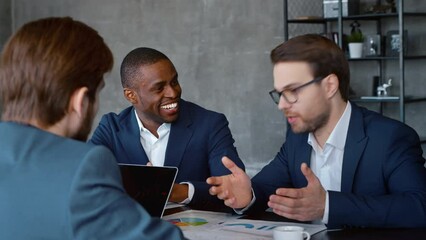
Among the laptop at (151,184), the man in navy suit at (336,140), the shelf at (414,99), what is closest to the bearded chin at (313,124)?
the man in navy suit at (336,140)

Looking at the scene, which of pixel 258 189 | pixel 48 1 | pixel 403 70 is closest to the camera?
pixel 258 189

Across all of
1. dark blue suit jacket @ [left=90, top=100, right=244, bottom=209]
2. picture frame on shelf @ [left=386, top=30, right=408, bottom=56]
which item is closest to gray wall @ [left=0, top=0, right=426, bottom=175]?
picture frame on shelf @ [left=386, top=30, right=408, bottom=56]

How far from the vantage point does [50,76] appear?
1.42 metres

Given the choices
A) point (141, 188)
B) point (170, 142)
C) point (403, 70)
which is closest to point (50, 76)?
point (141, 188)

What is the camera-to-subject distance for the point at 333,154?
8.84 feet

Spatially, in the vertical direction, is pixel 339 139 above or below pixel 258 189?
above

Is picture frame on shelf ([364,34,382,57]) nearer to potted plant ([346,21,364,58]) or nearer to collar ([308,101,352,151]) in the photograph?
potted plant ([346,21,364,58])

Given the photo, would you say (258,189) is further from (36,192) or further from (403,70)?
(403,70)

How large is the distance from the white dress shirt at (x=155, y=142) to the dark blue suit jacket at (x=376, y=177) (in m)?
0.70

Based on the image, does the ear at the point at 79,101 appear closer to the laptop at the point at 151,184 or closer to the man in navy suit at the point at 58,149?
the man in navy suit at the point at 58,149

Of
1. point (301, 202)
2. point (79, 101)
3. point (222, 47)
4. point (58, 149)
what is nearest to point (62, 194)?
point (58, 149)

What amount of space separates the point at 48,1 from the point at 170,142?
5.56m

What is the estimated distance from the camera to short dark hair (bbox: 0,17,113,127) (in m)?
1.42

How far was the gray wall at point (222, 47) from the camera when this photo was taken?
682cm
